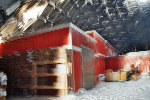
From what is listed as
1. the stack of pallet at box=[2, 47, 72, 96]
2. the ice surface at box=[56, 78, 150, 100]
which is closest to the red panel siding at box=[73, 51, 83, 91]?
the ice surface at box=[56, 78, 150, 100]

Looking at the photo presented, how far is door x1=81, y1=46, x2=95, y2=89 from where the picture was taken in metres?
10.0

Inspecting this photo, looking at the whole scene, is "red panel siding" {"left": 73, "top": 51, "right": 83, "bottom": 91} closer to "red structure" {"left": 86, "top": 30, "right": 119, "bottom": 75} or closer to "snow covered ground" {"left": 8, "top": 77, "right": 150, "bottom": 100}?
"snow covered ground" {"left": 8, "top": 77, "right": 150, "bottom": 100}

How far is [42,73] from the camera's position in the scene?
25.1 feet

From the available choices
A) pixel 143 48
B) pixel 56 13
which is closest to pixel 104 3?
pixel 56 13

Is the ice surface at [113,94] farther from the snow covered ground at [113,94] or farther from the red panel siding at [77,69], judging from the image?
the red panel siding at [77,69]

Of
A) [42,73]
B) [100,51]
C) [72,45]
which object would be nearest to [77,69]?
[72,45]

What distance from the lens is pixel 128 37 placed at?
2567 centimetres

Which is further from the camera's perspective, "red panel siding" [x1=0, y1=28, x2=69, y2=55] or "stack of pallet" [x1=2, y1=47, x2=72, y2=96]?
"red panel siding" [x1=0, y1=28, x2=69, y2=55]

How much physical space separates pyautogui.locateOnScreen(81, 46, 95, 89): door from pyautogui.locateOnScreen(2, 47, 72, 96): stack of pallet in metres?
2.37

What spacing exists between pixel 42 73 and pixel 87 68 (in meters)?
3.84

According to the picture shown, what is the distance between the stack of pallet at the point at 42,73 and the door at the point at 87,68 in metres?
2.37

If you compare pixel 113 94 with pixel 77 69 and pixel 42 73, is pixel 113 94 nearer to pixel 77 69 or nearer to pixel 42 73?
pixel 77 69

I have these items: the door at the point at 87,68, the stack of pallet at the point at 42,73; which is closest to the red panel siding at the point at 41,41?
the stack of pallet at the point at 42,73

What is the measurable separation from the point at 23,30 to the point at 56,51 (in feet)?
15.6
